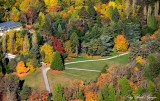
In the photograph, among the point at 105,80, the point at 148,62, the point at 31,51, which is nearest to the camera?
the point at 105,80

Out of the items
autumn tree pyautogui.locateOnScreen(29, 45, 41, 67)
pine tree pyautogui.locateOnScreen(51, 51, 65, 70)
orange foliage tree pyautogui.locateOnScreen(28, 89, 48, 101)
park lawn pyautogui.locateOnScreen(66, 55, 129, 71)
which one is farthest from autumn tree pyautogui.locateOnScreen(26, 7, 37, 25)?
orange foliage tree pyautogui.locateOnScreen(28, 89, 48, 101)

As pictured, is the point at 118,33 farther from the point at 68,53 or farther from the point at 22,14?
the point at 22,14

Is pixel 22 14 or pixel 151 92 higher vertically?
pixel 22 14

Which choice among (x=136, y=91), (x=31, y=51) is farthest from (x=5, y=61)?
(x=136, y=91)

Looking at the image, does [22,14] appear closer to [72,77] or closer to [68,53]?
[68,53]

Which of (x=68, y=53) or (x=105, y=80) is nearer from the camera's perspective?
(x=105, y=80)

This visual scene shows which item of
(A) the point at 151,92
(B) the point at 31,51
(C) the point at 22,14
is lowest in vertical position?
(A) the point at 151,92

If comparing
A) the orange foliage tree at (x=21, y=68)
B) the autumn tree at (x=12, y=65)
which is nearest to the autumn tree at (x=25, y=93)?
the orange foliage tree at (x=21, y=68)

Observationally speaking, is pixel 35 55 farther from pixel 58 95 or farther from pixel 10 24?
pixel 58 95

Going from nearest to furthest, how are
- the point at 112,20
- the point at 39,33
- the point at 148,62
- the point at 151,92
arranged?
the point at 151,92 < the point at 148,62 < the point at 39,33 < the point at 112,20
